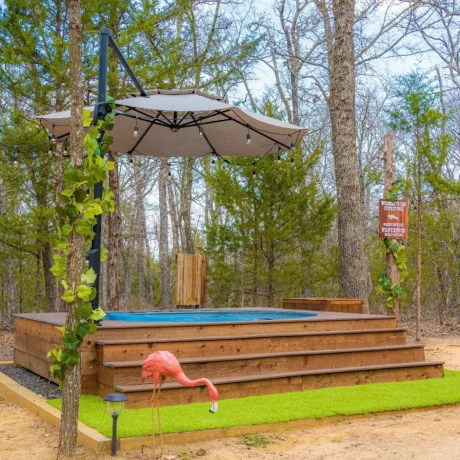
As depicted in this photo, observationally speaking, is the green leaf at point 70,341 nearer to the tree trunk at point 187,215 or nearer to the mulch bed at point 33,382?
the mulch bed at point 33,382

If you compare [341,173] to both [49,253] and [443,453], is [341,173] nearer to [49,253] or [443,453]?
[443,453]

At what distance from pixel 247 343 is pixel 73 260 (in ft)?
8.06

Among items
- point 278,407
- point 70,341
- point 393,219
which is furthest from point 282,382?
point 393,219

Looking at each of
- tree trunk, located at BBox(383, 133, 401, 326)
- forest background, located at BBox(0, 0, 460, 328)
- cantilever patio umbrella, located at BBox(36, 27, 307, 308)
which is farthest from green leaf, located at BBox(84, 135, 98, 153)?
tree trunk, located at BBox(383, 133, 401, 326)

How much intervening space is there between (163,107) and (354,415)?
3805 mm

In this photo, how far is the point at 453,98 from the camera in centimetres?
1919

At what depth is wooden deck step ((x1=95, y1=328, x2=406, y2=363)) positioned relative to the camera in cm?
498

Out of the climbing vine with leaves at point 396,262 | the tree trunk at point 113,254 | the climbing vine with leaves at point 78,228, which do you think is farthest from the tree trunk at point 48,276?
the climbing vine with leaves at point 78,228

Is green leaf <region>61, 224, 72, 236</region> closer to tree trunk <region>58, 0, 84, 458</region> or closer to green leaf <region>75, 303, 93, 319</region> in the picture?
tree trunk <region>58, 0, 84, 458</region>

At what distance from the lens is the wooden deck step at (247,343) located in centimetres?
498

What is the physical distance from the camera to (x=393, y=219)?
352 inches

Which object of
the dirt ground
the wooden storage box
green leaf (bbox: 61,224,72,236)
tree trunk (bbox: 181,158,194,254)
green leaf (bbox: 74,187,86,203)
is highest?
tree trunk (bbox: 181,158,194,254)

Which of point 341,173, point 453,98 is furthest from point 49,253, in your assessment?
point 453,98

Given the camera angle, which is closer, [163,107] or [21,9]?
[163,107]
